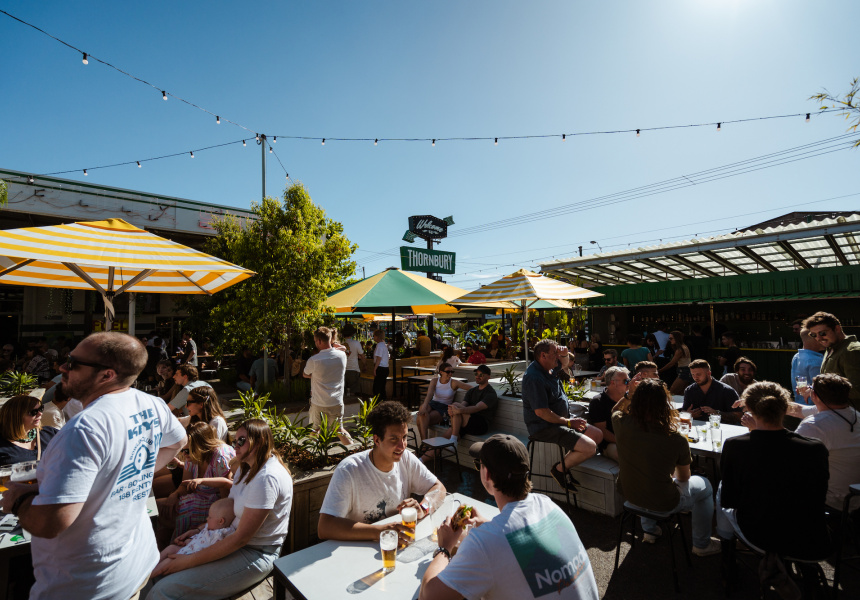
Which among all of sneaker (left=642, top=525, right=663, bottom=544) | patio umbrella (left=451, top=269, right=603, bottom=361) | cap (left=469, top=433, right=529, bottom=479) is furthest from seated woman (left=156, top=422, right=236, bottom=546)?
patio umbrella (left=451, top=269, right=603, bottom=361)

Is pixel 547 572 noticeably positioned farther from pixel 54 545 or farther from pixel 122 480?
pixel 54 545

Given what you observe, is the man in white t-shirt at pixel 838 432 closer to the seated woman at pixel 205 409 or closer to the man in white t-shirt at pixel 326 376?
the man in white t-shirt at pixel 326 376

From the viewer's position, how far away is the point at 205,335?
17.3m

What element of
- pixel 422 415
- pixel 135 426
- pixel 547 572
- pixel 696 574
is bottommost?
pixel 696 574

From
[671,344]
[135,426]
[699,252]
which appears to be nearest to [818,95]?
[135,426]

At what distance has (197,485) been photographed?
328 centimetres

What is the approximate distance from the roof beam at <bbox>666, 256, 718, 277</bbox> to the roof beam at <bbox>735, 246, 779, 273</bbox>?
130cm

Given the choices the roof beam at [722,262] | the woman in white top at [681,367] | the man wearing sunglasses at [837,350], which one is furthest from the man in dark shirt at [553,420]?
the roof beam at [722,262]

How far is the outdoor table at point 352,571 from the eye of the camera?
6.48 feet

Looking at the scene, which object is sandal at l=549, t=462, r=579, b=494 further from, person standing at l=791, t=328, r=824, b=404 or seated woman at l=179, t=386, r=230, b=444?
seated woman at l=179, t=386, r=230, b=444

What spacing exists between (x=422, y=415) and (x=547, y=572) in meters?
4.84

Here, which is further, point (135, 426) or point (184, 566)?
point (184, 566)

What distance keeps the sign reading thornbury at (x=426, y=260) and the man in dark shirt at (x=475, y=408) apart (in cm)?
1028

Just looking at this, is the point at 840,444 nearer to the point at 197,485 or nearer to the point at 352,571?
the point at 352,571
